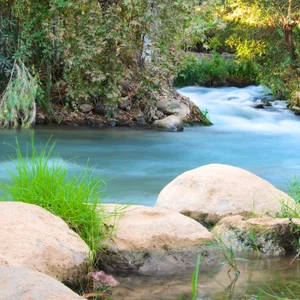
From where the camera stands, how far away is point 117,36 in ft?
40.7

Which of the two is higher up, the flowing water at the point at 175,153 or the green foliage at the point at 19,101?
the green foliage at the point at 19,101

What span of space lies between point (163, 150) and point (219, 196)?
584 cm

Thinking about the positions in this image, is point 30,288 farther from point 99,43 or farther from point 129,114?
point 129,114

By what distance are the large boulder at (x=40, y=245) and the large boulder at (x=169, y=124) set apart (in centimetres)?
990

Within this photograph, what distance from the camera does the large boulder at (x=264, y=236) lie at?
454cm

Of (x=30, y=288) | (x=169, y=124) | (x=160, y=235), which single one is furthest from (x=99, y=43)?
(x=30, y=288)

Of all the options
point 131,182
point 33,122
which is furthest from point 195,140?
point 131,182

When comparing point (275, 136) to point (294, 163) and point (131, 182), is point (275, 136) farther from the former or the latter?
point (131, 182)

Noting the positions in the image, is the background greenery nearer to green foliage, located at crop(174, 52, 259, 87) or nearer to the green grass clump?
green foliage, located at crop(174, 52, 259, 87)

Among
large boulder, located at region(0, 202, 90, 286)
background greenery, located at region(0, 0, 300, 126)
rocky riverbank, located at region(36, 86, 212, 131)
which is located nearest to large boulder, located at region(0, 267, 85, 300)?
large boulder, located at region(0, 202, 90, 286)

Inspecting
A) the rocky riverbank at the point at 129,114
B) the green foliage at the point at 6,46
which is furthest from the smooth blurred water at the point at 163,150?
the green foliage at the point at 6,46

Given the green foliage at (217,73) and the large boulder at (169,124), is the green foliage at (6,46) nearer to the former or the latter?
the large boulder at (169,124)

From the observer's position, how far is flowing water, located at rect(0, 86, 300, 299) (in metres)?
3.99

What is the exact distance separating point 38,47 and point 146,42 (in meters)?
2.58
